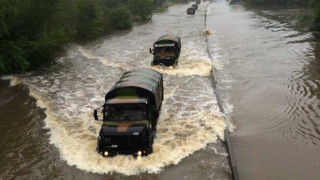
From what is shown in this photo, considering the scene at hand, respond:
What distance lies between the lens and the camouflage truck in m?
13.6

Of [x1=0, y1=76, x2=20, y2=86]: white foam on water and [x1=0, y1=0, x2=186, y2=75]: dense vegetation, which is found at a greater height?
[x1=0, y1=0, x2=186, y2=75]: dense vegetation

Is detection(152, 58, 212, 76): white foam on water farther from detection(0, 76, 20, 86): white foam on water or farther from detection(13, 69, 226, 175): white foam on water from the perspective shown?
detection(0, 76, 20, 86): white foam on water

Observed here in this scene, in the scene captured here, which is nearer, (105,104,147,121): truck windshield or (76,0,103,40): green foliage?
(105,104,147,121): truck windshield

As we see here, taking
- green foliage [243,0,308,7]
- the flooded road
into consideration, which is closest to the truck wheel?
the flooded road

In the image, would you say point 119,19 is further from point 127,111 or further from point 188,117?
point 127,111

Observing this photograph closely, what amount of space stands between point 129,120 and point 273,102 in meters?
9.69

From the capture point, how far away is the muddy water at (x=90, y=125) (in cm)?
1374

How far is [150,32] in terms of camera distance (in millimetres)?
Answer: 49750

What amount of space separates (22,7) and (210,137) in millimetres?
19804

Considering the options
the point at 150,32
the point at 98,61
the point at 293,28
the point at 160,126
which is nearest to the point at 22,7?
the point at 98,61

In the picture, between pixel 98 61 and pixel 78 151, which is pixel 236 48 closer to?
pixel 98 61

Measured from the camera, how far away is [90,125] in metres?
18.0

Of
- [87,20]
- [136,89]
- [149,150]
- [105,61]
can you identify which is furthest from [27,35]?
[149,150]

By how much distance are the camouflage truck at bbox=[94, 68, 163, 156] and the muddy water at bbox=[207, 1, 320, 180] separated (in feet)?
12.6
